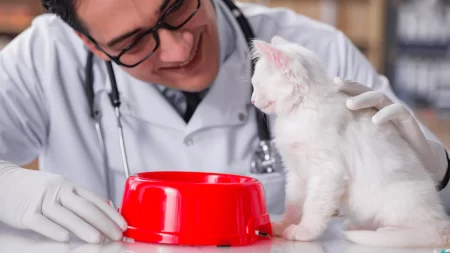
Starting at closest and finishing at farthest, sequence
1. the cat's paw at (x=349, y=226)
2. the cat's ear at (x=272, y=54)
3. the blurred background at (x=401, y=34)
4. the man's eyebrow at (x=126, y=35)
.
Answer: the cat's ear at (x=272, y=54), the cat's paw at (x=349, y=226), the man's eyebrow at (x=126, y=35), the blurred background at (x=401, y=34)

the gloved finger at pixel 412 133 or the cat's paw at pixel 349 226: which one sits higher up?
the gloved finger at pixel 412 133

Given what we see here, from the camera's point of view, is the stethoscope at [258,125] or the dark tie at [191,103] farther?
the dark tie at [191,103]

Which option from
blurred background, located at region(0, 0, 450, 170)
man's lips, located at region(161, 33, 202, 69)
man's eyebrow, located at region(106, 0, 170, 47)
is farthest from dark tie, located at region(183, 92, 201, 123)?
blurred background, located at region(0, 0, 450, 170)

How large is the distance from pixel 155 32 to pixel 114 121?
34 centimetres

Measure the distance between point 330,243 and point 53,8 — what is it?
0.86 metres

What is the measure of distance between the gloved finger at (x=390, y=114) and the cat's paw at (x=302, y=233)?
0.19 metres

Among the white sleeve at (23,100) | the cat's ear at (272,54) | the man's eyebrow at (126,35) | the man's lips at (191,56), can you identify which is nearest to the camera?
the cat's ear at (272,54)

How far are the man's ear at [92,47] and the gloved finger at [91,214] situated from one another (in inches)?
21.4

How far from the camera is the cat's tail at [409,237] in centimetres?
86

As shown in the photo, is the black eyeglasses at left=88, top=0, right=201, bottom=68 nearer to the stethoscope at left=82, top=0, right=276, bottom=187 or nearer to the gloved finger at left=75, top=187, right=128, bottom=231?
the stethoscope at left=82, top=0, right=276, bottom=187

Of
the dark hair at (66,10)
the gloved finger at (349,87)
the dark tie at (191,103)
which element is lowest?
the dark tie at (191,103)

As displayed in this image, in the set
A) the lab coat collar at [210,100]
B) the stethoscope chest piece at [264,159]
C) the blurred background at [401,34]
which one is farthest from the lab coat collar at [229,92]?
the blurred background at [401,34]

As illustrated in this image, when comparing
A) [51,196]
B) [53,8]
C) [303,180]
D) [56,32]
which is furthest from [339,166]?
[56,32]

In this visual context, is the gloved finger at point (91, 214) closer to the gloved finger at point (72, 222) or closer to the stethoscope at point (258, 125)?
the gloved finger at point (72, 222)
